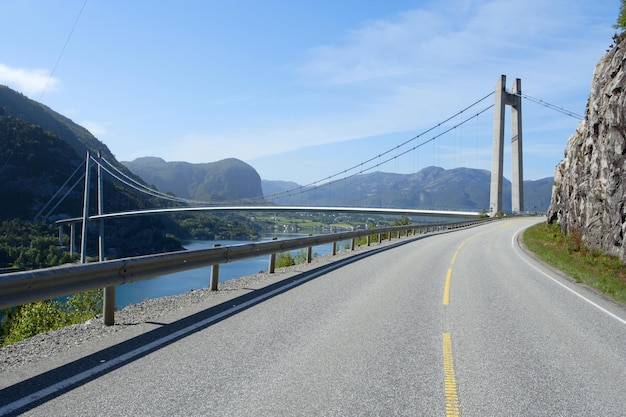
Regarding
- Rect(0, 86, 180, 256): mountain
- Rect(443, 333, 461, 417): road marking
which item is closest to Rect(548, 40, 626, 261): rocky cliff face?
Rect(443, 333, 461, 417): road marking

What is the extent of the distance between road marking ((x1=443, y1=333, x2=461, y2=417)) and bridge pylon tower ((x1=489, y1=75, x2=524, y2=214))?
69.6 meters

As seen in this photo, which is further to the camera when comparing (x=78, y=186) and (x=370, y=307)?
(x=78, y=186)

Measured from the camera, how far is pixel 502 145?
71.9 metres

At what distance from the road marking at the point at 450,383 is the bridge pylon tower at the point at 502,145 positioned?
69.6 meters

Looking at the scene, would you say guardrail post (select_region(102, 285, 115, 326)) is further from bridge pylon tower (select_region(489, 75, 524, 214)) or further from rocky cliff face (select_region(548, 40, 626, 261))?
bridge pylon tower (select_region(489, 75, 524, 214))

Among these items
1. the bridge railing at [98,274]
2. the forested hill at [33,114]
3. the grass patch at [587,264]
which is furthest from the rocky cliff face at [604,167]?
the forested hill at [33,114]

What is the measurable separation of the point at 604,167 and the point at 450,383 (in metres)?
21.1

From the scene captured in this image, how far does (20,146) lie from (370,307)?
7938cm

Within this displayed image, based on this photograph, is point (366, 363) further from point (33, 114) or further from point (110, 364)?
point (33, 114)

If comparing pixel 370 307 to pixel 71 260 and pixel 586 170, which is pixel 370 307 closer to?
pixel 586 170

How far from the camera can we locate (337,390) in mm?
4336

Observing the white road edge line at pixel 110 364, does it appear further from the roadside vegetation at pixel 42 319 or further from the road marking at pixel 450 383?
the road marking at pixel 450 383

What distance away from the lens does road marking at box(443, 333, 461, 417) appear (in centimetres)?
394

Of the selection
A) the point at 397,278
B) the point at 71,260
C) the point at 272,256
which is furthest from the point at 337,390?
the point at 71,260
